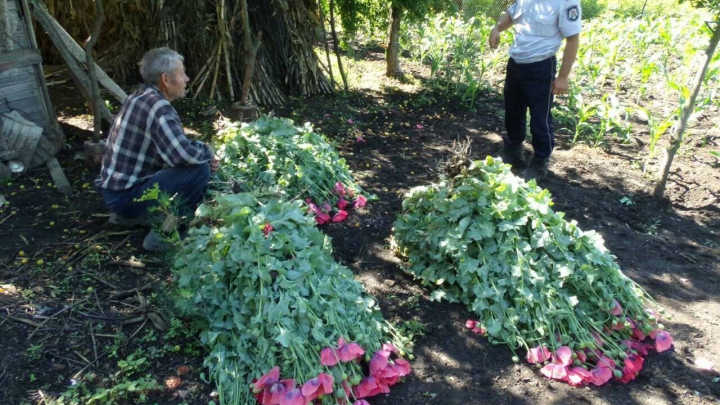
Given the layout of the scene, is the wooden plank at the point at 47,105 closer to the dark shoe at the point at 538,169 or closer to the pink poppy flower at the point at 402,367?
the pink poppy flower at the point at 402,367

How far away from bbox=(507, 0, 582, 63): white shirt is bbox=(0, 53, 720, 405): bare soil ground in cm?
120

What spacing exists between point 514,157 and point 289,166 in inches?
90.5

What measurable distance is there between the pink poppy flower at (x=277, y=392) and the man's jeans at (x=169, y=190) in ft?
4.88

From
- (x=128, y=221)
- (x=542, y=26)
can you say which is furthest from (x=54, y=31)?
(x=542, y=26)

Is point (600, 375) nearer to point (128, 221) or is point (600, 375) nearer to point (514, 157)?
point (514, 157)

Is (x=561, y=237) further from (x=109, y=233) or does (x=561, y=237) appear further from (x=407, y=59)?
(x=407, y=59)

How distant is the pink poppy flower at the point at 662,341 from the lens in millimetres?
2717

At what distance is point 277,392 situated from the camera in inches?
85.5

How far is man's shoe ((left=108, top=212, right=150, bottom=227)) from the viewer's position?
342cm

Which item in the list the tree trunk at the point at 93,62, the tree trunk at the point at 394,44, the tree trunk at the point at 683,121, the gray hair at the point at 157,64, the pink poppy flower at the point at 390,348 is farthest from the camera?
the tree trunk at the point at 394,44

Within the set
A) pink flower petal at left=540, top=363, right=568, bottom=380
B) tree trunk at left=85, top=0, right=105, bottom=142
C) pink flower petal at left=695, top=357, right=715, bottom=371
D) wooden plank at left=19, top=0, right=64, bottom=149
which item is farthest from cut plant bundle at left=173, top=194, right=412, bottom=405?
wooden plank at left=19, top=0, right=64, bottom=149

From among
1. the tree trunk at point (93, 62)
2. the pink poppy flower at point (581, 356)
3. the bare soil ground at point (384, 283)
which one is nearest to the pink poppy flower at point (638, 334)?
the bare soil ground at point (384, 283)

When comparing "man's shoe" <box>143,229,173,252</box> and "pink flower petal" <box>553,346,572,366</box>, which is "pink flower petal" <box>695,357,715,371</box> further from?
"man's shoe" <box>143,229,173,252</box>

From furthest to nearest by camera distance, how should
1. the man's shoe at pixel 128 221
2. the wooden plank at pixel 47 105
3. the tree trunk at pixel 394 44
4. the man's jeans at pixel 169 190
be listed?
the tree trunk at pixel 394 44 → the wooden plank at pixel 47 105 → the man's shoe at pixel 128 221 → the man's jeans at pixel 169 190
